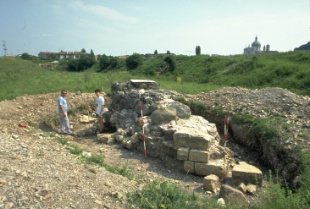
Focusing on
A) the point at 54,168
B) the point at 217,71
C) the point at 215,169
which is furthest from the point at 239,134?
the point at 217,71

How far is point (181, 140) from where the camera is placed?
288 inches

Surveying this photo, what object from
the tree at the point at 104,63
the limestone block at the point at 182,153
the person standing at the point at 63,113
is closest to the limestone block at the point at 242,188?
the limestone block at the point at 182,153

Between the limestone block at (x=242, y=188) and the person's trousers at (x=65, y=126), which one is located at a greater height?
the person's trousers at (x=65, y=126)

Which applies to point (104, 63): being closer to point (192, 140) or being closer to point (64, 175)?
point (192, 140)

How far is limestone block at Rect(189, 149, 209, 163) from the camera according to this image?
→ 6980mm

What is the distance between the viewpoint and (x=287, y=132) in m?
7.43

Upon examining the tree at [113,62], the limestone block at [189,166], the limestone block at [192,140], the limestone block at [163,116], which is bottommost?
the limestone block at [189,166]

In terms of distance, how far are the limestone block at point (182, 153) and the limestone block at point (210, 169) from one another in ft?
1.17

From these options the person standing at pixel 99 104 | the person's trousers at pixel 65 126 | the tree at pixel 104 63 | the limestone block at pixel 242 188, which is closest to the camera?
the limestone block at pixel 242 188

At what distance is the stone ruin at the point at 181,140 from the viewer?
6066 mm

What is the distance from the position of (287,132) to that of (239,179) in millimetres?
2259

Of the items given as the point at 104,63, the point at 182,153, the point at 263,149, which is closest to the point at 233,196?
the point at 182,153

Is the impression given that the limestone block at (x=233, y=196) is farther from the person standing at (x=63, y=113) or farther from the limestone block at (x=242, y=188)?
the person standing at (x=63, y=113)

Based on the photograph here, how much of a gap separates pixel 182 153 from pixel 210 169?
0.76 m
